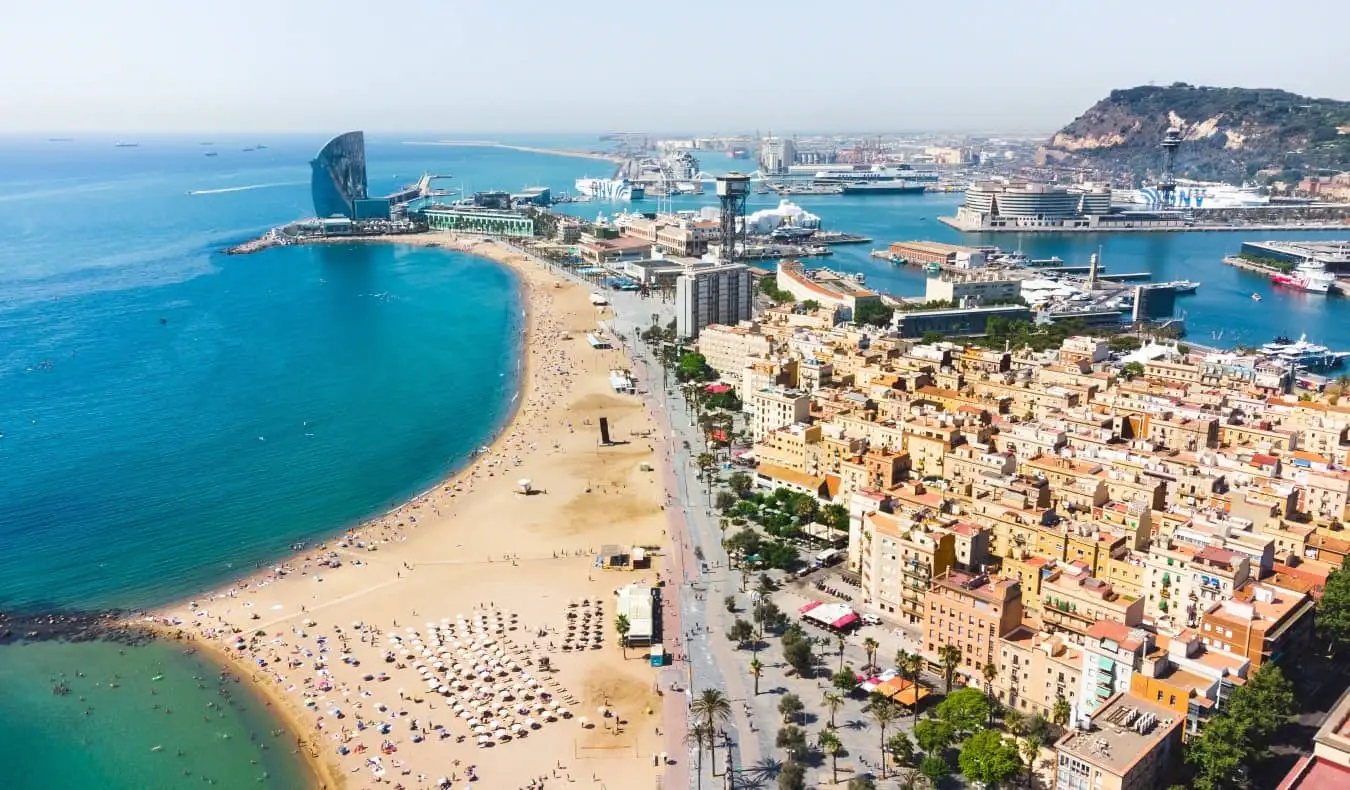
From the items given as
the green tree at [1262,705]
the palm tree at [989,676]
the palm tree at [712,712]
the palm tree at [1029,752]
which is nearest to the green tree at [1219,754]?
the green tree at [1262,705]

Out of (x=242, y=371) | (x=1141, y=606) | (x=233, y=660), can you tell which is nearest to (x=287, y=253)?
(x=242, y=371)

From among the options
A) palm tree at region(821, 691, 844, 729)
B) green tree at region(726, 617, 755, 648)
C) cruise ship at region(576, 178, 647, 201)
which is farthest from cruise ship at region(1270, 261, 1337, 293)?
cruise ship at region(576, 178, 647, 201)

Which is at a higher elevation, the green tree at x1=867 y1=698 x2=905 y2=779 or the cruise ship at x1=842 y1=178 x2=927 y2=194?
the cruise ship at x1=842 y1=178 x2=927 y2=194

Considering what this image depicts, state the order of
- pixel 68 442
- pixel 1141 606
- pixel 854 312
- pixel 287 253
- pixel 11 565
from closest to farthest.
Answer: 1. pixel 1141 606
2. pixel 11 565
3. pixel 68 442
4. pixel 854 312
5. pixel 287 253

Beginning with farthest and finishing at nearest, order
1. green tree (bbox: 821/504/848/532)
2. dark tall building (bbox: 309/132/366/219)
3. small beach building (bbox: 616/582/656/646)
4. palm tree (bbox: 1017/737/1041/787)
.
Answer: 1. dark tall building (bbox: 309/132/366/219)
2. green tree (bbox: 821/504/848/532)
3. small beach building (bbox: 616/582/656/646)
4. palm tree (bbox: 1017/737/1041/787)

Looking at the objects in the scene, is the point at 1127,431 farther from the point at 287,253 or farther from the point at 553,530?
the point at 287,253

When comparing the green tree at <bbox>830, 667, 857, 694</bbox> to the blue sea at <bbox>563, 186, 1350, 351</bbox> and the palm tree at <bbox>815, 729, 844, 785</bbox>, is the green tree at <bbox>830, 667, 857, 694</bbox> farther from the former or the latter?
the blue sea at <bbox>563, 186, 1350, 351</bbox>
